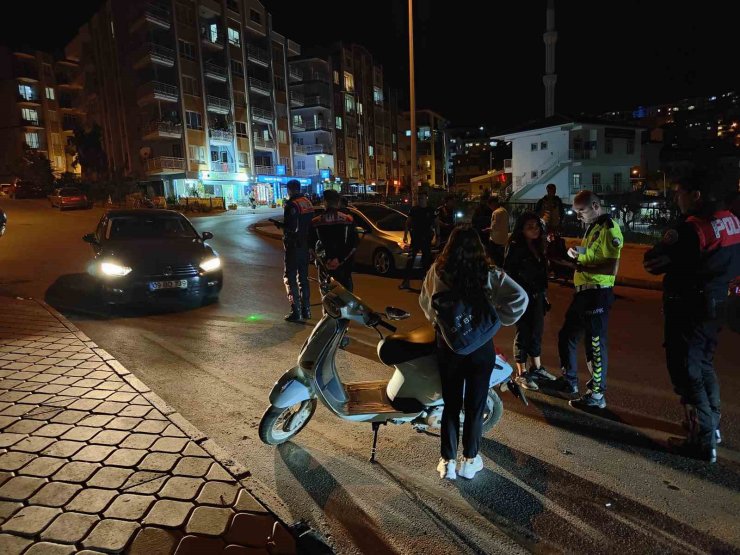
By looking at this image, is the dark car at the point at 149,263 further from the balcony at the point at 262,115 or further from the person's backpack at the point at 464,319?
the balcony at the point at 262,115

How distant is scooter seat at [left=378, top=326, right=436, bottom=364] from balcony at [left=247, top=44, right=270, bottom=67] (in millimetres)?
55401

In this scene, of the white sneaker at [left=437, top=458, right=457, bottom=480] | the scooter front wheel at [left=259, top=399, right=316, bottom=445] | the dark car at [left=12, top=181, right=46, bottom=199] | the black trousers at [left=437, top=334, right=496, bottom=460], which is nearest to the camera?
the black trousers at [left=437, top=334, right=496, bottom=460]

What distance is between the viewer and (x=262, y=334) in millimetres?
6703

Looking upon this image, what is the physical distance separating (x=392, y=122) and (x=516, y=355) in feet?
252

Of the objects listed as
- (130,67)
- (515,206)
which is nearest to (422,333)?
(515,206)

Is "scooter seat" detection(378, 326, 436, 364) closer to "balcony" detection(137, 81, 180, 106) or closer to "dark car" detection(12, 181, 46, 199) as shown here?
"balcony" detection(137, 81, 180, 106)

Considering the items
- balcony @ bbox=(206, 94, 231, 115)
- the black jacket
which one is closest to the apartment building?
balcony @ bbox=(206, 94, 231, 115)

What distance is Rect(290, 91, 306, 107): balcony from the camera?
5966 cm

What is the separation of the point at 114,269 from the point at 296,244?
9.71 feet

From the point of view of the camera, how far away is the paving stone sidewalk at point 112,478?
272 centimetres

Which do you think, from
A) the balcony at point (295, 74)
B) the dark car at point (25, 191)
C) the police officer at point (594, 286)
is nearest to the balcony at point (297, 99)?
the balcony at point (295, 74)

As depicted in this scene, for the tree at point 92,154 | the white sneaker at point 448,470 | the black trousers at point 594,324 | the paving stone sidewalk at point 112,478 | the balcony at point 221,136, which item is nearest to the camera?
the paving stone sidewalk at point 112,478

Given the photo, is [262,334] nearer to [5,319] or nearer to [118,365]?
[118,365]

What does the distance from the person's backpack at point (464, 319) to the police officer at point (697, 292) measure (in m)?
1.37
